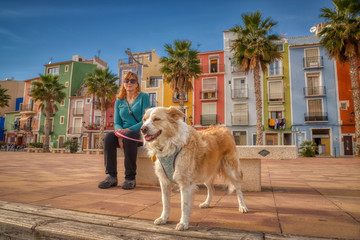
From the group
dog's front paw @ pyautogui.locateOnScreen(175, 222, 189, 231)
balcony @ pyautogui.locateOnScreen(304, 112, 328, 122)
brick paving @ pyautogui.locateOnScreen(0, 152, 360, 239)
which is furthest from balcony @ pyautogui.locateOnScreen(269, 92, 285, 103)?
dog's front paw @ pyautogui.locateOnScreen(175, 222, 189, 231)

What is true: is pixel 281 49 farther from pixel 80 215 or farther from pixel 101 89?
pixel 80 215

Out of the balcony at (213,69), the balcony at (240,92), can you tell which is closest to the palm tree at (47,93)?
the balcony at (213,69)

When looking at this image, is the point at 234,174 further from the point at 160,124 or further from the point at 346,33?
the point at 346,33

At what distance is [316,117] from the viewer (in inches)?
980

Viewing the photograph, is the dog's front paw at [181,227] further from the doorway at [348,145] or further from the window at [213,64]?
the window at [213,64]

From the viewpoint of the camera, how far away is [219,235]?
1.81m

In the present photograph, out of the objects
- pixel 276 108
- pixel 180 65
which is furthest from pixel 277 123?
pixel 180 65

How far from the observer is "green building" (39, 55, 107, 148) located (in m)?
36.7

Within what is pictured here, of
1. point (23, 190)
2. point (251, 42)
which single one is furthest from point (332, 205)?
point (251, 42)

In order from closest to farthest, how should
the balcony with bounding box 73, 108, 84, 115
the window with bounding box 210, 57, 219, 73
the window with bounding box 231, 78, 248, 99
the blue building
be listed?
1. the blue building
2. the window with bounding box 231, 78, 248, 99
3. the window with bounding box 210, 57, 219, 73
4. the balcony with bounding box 73, 108, 84, 115

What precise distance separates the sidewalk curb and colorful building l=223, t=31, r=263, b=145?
25.4 m

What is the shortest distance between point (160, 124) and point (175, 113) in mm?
241

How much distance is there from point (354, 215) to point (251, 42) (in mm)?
18387

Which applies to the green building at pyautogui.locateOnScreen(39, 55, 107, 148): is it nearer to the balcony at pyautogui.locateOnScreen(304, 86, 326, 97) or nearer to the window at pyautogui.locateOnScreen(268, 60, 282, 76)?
the window at pyautogui.locateOnScreen(268, 60, 282, 76)
